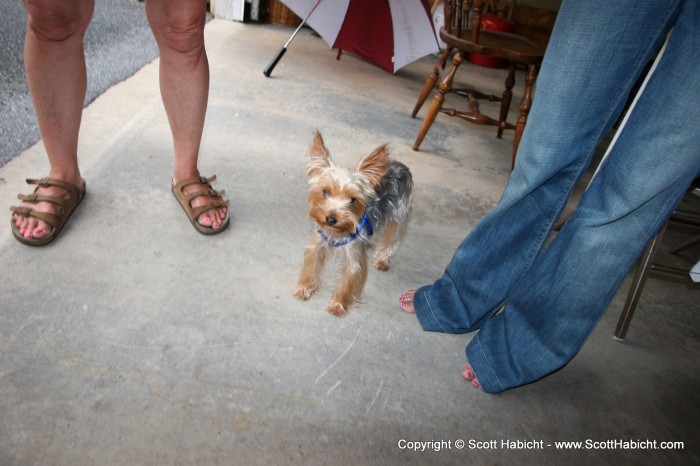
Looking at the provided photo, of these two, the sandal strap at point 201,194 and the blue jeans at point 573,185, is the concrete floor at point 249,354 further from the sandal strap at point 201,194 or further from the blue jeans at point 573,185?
the blue jeans at point 573,185

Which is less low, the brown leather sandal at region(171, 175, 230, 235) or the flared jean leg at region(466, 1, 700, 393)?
the flared jean leg at region(466, 1, 700, 393)

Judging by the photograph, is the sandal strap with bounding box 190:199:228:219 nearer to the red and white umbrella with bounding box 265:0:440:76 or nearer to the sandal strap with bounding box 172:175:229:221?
the sandal strap with bounding box 172:175:229:221

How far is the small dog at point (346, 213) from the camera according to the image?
1.78m

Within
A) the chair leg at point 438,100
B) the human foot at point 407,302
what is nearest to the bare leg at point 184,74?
the human foot at point 407,302

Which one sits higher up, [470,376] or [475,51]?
[475,51]

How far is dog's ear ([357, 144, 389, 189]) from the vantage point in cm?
173

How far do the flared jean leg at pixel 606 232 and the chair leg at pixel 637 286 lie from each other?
2.05 feet

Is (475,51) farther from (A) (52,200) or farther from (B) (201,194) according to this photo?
(A) (52,200)

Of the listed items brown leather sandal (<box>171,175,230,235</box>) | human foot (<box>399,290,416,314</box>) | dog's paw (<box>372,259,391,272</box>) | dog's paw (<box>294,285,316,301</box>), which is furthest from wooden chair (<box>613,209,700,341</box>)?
brown leather sandal (<box>171,175,230,235</box>)

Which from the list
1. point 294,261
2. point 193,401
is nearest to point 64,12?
point 294,261

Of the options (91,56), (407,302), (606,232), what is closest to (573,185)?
(606,232)

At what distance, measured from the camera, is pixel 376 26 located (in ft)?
13.0

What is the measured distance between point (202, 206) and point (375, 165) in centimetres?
85

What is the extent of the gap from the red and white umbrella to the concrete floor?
1.68 meters
